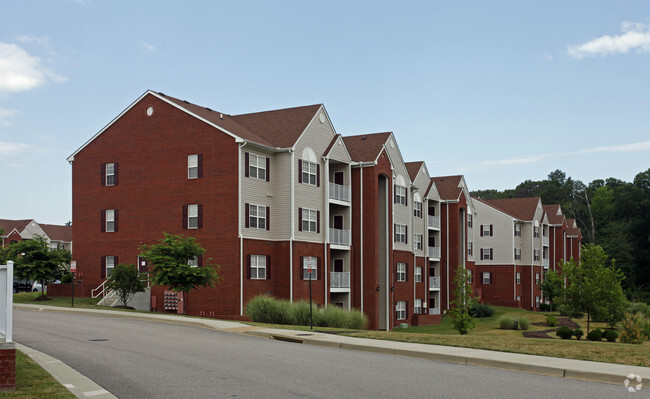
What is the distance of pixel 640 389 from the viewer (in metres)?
13.1

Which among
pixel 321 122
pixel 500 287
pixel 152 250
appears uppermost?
pixel 321 122

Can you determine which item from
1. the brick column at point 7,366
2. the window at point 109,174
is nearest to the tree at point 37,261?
the window at point 109,174

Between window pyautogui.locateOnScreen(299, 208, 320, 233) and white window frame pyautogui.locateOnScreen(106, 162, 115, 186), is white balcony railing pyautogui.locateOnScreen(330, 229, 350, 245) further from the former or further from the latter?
white window frame pyautogui.locateOnScreen(106, 162, 115, 186)

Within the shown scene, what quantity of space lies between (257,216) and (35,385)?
90.3 feet

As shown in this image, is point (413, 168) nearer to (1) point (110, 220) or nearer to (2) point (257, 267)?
(2) point (257, 267)

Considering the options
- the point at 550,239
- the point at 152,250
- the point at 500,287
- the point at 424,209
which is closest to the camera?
the point at 152,250

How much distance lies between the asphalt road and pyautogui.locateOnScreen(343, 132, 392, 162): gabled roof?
26.7 metres

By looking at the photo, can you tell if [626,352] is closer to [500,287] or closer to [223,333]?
[223,333]

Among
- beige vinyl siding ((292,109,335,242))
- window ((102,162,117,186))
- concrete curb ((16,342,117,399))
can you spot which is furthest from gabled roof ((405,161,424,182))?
concrete curb ((16,342,117,399))

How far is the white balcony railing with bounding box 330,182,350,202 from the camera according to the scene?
4419 centimetres

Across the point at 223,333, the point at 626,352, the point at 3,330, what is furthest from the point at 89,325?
the point at 626,352

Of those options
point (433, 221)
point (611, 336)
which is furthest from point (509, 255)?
point (611, 336)

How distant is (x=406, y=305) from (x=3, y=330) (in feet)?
143

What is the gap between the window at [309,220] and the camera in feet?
134
